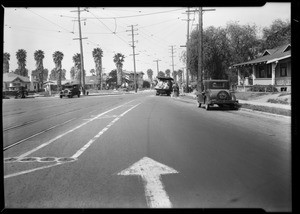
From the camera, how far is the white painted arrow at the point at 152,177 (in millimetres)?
4535

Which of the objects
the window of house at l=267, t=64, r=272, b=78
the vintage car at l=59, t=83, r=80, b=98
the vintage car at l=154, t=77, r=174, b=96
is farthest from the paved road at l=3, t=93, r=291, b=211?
the vintage car at l=154, t=77, r=174, b=96

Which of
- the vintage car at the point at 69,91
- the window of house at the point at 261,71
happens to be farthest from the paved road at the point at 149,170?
the vintage car at the point at 69,91

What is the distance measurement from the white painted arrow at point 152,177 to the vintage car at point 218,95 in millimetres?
13621

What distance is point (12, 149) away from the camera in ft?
27.9

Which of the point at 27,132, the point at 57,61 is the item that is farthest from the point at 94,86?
the point at 27,132

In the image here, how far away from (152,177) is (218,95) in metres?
14.9

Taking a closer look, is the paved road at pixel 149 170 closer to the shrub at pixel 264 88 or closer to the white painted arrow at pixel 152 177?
the white painted arrow at pixel 152 177

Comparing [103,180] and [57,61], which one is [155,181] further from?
[57,61]

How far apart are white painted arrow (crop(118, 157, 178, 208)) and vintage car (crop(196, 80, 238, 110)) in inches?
536

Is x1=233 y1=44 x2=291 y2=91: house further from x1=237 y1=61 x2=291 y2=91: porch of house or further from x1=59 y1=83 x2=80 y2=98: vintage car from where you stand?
x1=59 y1=83 x2=80 y2=98: vintage car

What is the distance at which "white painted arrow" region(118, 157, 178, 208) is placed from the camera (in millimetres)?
4535

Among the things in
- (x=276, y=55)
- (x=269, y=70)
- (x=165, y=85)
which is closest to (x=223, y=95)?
(x=276, y=55)

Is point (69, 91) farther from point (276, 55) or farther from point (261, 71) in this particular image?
point (276, 55)
